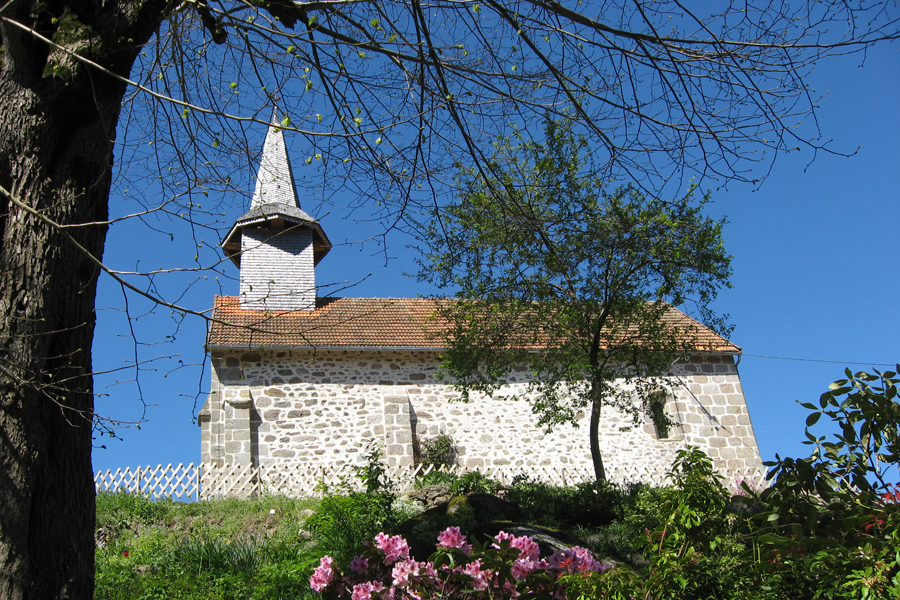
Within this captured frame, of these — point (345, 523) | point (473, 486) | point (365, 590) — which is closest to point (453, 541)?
point (365, 590)

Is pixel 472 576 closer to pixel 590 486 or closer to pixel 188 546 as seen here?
pixel 188 546

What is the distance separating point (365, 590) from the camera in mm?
3359

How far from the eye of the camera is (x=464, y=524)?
7434 mm

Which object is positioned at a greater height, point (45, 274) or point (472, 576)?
point (45, 274)

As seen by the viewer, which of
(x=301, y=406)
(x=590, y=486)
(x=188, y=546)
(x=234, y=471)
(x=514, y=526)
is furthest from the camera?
(x=301, y=406)

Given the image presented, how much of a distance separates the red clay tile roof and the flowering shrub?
1079cm

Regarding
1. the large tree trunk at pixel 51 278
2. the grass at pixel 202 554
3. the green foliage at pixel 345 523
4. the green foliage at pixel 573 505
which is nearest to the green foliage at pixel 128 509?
the grass at pixel 202 554

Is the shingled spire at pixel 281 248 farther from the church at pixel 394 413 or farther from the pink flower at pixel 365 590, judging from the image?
the pink flower at pixel 365 590

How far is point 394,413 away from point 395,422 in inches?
8.1

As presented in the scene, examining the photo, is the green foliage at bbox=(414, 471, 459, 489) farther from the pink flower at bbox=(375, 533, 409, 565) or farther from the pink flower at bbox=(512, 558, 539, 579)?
the pink flower at bbox=(512, 558, 539, 579)

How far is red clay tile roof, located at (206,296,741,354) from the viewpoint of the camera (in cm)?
1493

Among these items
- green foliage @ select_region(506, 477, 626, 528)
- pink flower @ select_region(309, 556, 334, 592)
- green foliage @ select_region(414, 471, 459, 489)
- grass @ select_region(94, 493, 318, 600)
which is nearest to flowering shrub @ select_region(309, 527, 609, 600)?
pink flower @ select_region(309, 556, 334, 592)

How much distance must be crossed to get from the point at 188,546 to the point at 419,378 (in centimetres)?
881

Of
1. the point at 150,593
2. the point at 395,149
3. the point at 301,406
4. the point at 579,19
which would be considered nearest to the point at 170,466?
the point at 301,406
